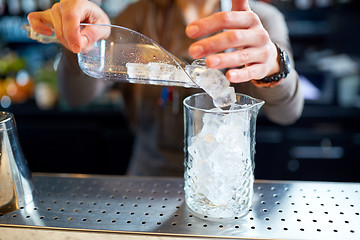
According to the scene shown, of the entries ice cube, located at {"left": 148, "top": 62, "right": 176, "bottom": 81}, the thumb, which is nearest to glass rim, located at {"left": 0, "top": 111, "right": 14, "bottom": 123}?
ice cube, located at {"left": 148, "top": 62, "right": 176, "bottom": 81}

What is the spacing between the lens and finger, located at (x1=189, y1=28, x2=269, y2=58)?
0.76 meters

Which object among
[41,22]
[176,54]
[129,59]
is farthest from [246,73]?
[176,54]

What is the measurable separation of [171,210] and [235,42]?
425 millimetres

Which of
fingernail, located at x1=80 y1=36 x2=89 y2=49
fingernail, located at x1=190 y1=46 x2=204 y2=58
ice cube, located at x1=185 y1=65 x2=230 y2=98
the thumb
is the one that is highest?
the thumb

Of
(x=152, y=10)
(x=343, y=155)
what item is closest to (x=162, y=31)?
(x=152, y=10)

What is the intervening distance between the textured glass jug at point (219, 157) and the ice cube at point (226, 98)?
15mm

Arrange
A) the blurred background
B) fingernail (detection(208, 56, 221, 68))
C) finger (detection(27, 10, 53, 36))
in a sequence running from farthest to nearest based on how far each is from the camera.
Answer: the blurred background, finger (detection(27, 10, 53, 36)), fingernail (detection(208, 56, 221, 68))

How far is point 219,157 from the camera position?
0.79 meters

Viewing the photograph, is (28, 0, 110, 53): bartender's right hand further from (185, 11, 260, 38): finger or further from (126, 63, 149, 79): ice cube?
(185, 11, 260, 38): finger

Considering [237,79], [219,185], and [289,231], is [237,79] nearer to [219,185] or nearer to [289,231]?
[219,185]

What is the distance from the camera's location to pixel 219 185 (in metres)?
0.82

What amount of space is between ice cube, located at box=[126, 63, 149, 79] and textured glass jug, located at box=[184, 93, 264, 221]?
0.39ft

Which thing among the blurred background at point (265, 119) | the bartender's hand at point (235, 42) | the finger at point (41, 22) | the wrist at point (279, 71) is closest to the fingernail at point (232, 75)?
the bartender's hand at point (235, 42)

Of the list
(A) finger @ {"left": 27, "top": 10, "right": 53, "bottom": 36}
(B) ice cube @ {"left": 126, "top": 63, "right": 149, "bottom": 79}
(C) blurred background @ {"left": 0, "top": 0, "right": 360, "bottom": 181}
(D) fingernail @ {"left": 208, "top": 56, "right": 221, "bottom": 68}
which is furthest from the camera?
(C) blurred background @ {"left": 0, "top": 0, "right": 360, "bottom": 181}
